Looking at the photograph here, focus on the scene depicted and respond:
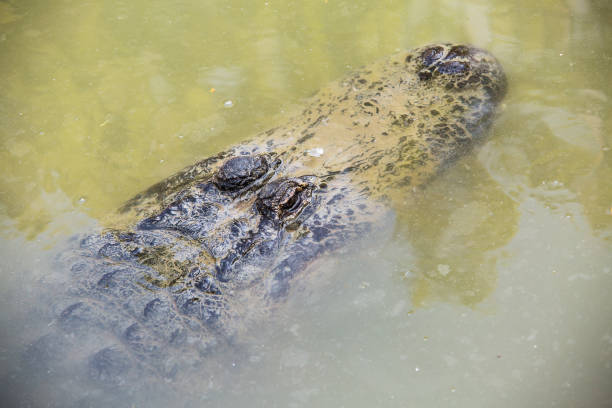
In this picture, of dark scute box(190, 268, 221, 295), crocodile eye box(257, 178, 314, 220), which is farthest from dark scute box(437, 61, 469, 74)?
dark scute box(190, 268, 221, 295)

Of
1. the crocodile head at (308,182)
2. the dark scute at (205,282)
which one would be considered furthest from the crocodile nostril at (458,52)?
the dark scute at (205,282)

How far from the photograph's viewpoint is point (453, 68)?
12.0 feet

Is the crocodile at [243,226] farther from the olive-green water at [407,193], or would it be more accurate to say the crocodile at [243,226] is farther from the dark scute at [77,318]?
the olive-green water at [407,193]

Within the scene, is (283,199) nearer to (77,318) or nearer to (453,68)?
(77,318)

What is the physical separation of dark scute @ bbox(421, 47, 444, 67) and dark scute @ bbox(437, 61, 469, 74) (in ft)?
0.33

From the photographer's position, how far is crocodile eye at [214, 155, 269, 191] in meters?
2.92

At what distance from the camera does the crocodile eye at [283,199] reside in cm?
279

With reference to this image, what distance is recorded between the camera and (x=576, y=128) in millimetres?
3727

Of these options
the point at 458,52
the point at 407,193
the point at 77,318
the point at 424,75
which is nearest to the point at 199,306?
the point at 77,318

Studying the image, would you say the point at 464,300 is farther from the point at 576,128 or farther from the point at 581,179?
the point at 576,128

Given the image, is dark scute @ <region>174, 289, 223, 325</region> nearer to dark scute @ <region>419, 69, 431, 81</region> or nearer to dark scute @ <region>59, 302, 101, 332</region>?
dark scute @ <region>59, 302, 101, 332</region>

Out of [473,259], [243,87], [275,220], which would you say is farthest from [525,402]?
[243,87]

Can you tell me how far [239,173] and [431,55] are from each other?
1907 mm

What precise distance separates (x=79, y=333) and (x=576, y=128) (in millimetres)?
3751
